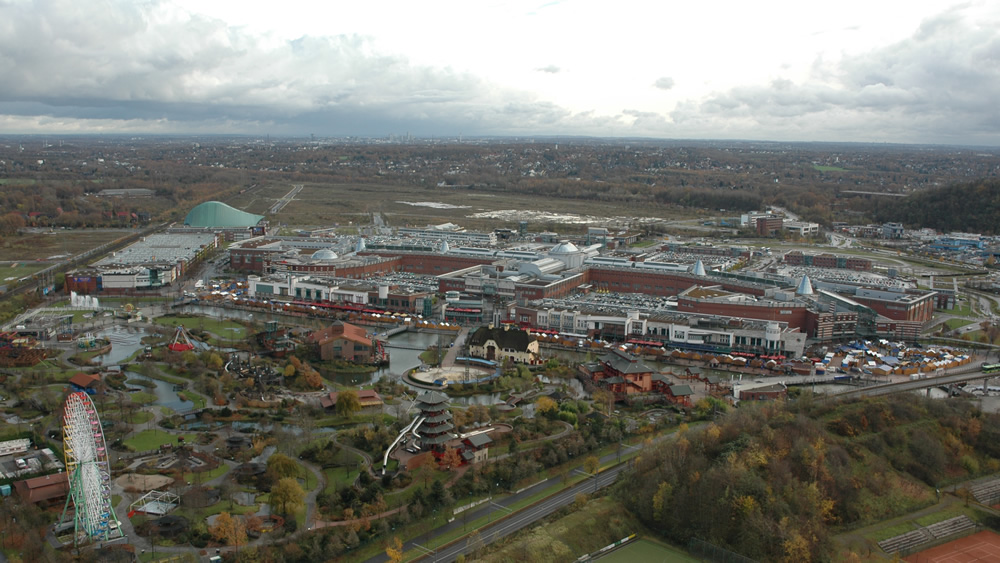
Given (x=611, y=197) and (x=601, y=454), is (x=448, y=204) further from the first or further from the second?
(x=601, y=454)

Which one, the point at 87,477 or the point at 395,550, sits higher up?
the point at 87,477

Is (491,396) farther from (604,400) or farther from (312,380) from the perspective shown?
(312,380)

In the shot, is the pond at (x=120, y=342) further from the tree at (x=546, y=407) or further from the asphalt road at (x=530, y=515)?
the asphalt road at (x=530, y=515)

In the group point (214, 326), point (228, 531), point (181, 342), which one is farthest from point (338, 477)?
point (214, 326)

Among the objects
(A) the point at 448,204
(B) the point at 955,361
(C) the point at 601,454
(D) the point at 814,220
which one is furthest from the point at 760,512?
(A) the point at 448,204

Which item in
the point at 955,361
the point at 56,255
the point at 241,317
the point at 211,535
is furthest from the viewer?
the point at 56,255

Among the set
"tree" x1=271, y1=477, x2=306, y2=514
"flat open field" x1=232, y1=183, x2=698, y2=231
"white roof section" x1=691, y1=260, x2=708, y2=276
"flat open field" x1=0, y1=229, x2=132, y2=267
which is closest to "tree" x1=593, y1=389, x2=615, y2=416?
"tree" x1=271, y1=477, x2=306, y2=514
